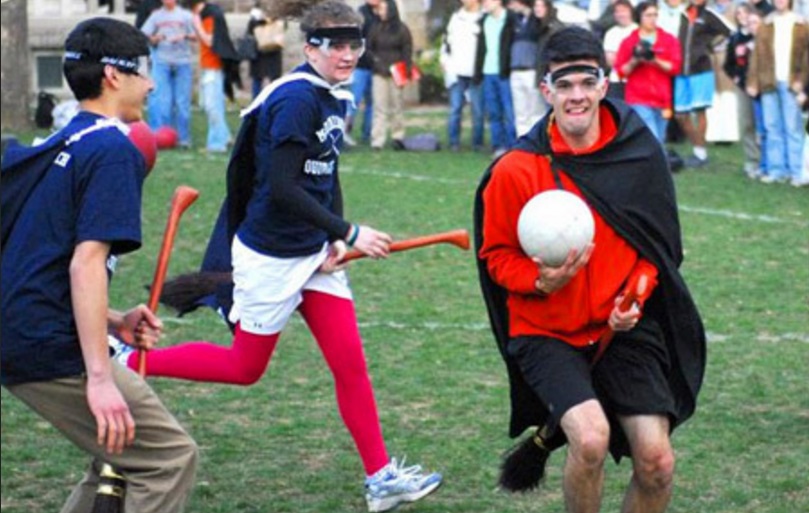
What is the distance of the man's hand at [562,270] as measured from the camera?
241 inches

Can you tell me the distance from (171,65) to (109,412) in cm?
1681

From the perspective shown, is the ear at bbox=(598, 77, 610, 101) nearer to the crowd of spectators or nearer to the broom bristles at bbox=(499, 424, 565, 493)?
the broom bristles at bbox=(499, 424, 565, 493)

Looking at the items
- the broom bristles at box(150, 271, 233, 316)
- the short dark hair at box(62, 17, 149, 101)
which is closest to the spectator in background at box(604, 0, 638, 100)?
the broom bristles at box(150, 271, 233, 316)

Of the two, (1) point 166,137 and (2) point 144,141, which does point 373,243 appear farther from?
(1) point 166,137

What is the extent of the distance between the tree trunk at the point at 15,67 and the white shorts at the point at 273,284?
16.1 meters

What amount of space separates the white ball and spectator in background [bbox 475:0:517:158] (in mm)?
15671

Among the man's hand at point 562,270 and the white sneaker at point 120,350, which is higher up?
the man's hand at point 562,270

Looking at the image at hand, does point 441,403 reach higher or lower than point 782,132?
lower

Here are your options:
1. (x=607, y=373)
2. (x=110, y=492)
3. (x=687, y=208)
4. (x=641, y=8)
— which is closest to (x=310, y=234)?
(x=607, y=373)

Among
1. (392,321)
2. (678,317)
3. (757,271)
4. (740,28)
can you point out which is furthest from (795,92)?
(678,317)

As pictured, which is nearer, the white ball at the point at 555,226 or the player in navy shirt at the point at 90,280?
the player in navy shirt at the point at 90,280

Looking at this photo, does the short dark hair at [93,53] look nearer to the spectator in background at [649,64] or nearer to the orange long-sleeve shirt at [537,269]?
the orange long-sleeve shirt at [537,269]

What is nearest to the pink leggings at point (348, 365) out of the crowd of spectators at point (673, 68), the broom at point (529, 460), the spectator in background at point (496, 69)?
the broom at point (529, 460)

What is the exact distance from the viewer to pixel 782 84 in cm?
1917
